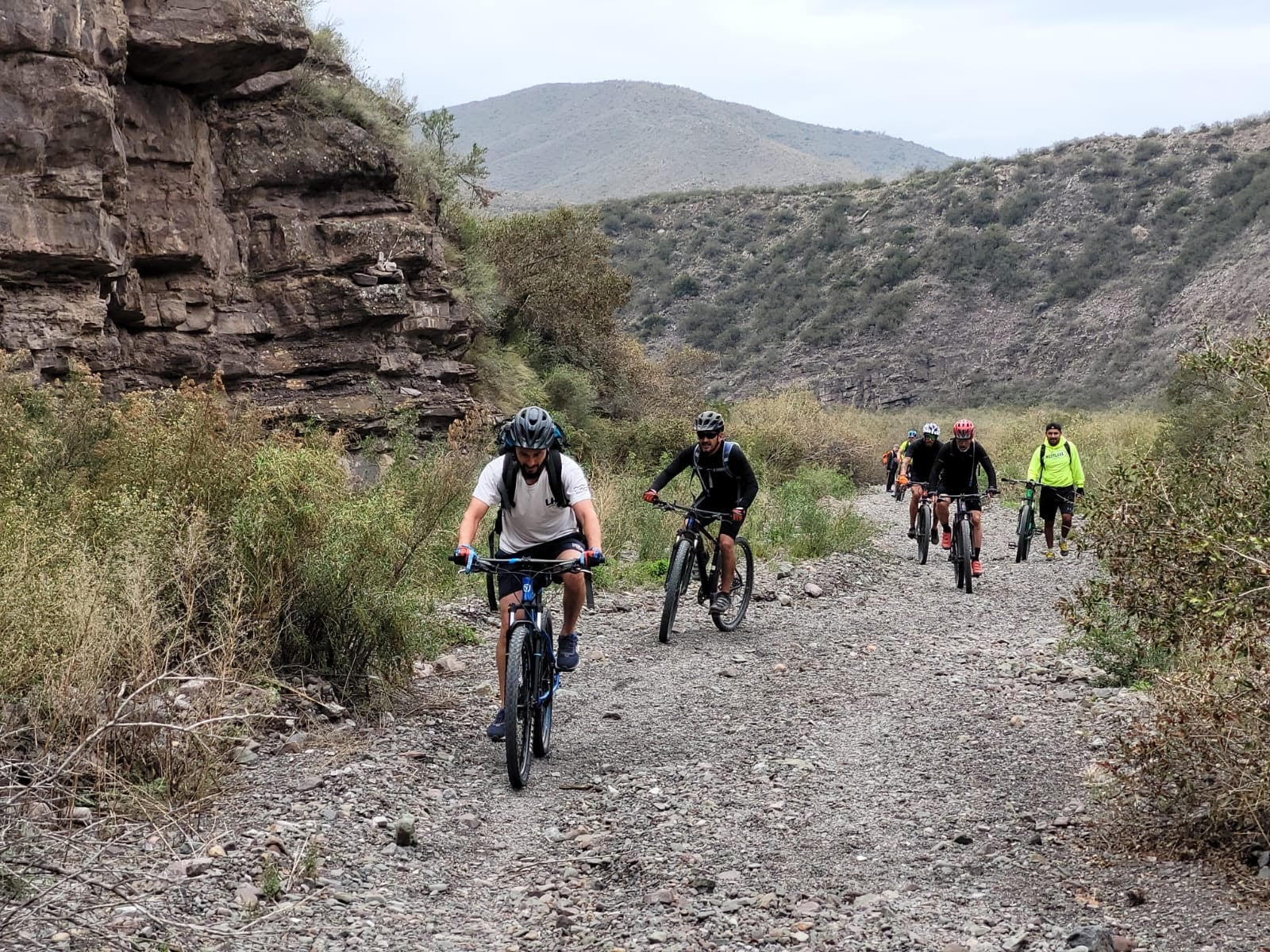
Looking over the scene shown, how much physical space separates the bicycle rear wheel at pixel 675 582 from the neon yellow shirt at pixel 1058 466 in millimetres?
8194

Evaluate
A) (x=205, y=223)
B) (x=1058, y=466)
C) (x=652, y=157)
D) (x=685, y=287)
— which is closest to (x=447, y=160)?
(x=205, y=223)

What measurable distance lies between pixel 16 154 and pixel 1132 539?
1257 centimetres

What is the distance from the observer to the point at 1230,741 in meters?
4.95

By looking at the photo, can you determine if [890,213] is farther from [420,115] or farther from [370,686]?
[370,686]

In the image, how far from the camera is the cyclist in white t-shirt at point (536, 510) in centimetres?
693

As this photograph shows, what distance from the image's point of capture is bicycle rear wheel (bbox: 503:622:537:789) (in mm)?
6395

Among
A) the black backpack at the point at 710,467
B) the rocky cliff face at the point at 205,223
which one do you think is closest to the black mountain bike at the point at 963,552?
the black backpack at the point at 710,467

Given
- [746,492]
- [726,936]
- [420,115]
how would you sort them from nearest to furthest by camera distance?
1. [726,936]
2. [746,492]
3. [420,115]

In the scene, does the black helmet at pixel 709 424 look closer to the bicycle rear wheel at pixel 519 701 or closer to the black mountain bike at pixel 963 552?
the bicycle rear wheel at pixel 519 701

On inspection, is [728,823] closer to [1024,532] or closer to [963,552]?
[963,552]

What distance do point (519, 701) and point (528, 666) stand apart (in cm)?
21

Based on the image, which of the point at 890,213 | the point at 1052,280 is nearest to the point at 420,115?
the point at 1052,280

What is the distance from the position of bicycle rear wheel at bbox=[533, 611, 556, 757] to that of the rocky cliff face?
884 cm

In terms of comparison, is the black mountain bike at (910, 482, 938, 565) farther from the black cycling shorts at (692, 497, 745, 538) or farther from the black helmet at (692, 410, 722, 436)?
the black helmet at (692, 410, 722, 436)
